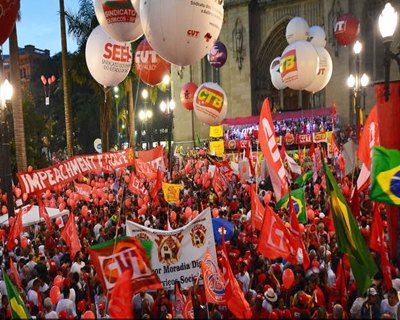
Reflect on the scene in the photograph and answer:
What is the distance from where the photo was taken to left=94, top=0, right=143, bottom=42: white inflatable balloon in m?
9.70

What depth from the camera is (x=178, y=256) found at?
7867 millimetres

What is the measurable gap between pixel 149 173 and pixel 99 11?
7150 mm

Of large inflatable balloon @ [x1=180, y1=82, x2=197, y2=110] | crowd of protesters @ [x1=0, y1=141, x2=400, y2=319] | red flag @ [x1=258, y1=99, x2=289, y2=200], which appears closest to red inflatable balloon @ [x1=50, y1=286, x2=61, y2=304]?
crowd of protesters @ [x1=0, y1=141, x2=400, y2=319]

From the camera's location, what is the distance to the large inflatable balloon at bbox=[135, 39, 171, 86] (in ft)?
42.1

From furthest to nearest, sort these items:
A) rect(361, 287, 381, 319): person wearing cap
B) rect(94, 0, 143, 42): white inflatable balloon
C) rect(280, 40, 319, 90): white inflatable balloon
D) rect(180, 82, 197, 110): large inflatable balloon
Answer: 1. rect(180, 82, 197, 110): large inflatable balloon
2. rect(280, 40, 319, 90): white inflatable balloon
3. rect(94, 0, 143, 42): white inflatable balloon
4. rect(361, 287, 381, 319): person wearing cap

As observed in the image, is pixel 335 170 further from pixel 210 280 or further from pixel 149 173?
pixel 210 280

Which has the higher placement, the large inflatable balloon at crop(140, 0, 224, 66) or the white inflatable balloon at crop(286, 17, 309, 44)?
the white inflatable balloon at crop(286, 17, 309, 44)

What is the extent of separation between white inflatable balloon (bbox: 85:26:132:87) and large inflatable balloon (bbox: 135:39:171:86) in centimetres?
34

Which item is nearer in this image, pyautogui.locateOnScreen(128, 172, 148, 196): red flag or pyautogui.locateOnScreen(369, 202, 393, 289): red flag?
pyautogui.locateOnScreen(369, 202, 393, 289): red flag

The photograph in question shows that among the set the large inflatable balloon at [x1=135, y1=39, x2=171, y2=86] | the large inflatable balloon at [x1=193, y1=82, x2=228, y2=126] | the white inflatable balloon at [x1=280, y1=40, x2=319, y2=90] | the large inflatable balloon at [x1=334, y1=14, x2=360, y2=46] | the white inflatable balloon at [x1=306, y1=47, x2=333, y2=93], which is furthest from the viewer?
the large inflatable balloon at [x1=334, y1=14, x2=360, y2=46]

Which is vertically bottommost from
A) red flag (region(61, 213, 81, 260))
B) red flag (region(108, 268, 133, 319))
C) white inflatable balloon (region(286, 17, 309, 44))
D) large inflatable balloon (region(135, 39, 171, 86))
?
red flag (region(61, 213, 81, 260))

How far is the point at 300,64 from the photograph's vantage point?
46.5 ft

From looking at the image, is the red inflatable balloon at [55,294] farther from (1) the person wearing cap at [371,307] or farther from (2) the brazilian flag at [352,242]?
(1) the person wearing cap at [371,307]

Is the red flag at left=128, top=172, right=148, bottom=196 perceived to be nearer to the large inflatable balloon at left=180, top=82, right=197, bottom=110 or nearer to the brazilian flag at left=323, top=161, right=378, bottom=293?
the large inflatable balloon at left=180, top=82, right=197, bottom=110
